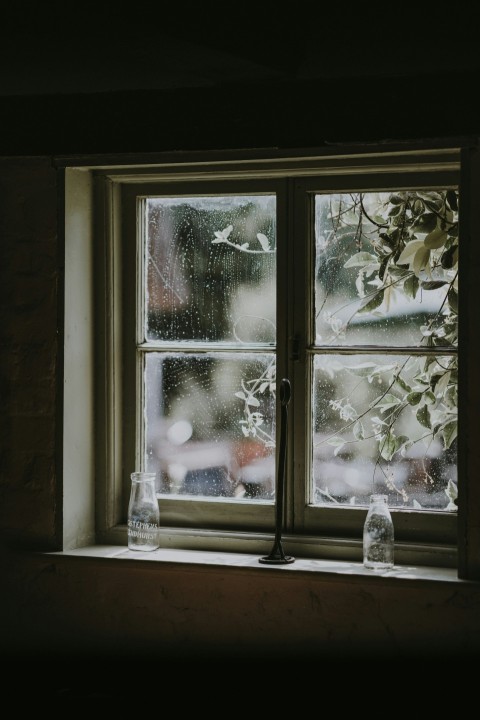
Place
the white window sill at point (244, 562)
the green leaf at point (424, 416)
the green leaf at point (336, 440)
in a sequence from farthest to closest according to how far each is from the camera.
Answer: the green leaf at point (336, 440)
the green leaf at point (424, 416)
the white window sill at point (244, 562)

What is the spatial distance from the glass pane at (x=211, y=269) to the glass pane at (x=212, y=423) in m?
0.09

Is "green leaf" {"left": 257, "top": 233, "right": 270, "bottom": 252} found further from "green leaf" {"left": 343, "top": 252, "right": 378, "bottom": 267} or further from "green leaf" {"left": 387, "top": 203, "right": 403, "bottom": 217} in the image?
"green leaf" {"left": 387, "top": 203, "right": 403, "bottom": 217}

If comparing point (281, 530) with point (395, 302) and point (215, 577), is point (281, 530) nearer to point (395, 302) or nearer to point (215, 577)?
point (215, 577)

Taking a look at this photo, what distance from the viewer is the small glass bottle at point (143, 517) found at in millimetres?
2648

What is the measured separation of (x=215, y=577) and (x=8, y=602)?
606 millimetres

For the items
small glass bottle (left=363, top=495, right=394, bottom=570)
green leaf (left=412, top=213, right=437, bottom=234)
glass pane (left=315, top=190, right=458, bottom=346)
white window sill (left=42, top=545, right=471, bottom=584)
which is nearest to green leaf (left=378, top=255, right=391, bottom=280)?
glass pane (left=315, top=190, right=458, bottom=346)

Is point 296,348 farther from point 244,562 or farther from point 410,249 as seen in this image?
point 244,562

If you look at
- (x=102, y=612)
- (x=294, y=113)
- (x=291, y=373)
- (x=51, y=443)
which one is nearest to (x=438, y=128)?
(x=294, y=113)

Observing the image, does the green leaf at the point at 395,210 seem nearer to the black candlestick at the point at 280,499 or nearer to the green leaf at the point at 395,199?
the green leaf at the point at 395,199

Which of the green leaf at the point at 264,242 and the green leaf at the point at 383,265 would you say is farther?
the green leaf at the point at 264,242

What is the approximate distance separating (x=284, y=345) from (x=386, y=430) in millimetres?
360

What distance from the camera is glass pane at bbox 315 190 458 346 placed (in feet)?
8.08

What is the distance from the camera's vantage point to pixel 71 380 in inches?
105

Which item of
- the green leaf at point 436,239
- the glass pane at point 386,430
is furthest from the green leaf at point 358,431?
the green leaf at point 436,239
